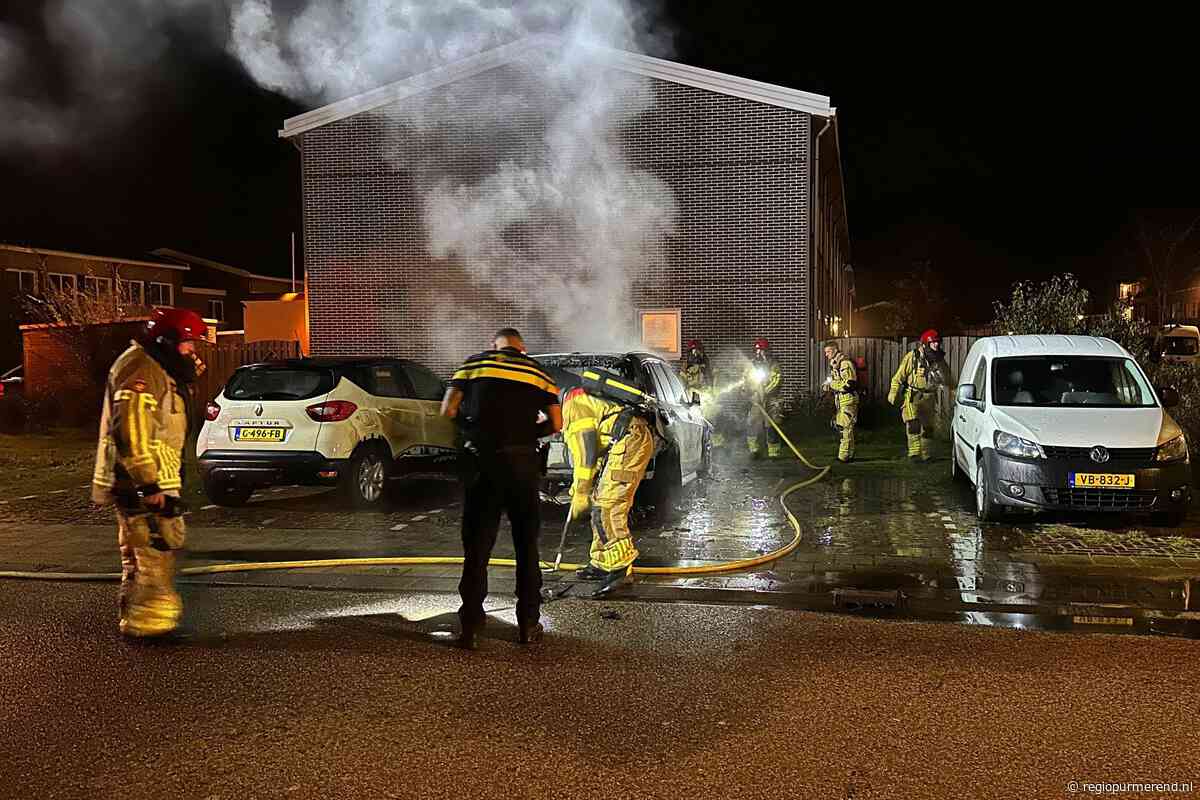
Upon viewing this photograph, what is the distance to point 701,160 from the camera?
1775cm

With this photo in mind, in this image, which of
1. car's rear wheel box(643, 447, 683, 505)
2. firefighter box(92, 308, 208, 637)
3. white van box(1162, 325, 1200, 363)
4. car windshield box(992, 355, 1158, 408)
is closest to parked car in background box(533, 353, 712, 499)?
car's rear wheel box(643, 447, 683, 505)

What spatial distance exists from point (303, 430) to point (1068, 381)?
7.50 m

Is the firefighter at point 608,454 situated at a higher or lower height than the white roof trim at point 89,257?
lower

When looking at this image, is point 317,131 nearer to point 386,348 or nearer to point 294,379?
point 386,348

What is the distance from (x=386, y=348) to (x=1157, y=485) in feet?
47.0

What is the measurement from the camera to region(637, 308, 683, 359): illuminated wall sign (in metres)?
18.0

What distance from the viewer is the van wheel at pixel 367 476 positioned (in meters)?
9.49

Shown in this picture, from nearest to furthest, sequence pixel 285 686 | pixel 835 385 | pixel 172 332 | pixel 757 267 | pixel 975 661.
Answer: pixel 285 686 < pixel 975 661 < pixel 172 332 < pixel 835 385 < pixel 757 267

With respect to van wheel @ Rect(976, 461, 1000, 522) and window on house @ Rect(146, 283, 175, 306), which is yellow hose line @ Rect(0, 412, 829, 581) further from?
window on house @ Rect(146, 283, 175, 306)

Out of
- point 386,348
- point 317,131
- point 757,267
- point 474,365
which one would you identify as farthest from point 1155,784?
point 317,131

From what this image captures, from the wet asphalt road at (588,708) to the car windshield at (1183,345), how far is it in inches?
1000

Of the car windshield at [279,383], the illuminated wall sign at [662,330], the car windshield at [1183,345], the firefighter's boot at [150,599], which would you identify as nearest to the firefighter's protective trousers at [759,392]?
the illuminated wall sign at [662,330]

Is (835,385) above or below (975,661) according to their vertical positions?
→ above

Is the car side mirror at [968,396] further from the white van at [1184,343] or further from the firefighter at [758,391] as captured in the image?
the white van at [1184,343]
